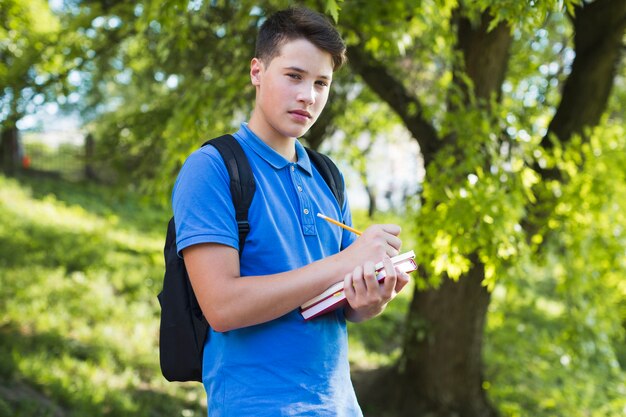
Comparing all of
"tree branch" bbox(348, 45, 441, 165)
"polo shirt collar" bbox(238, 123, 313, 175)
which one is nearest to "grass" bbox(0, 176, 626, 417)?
"tree branch" bbox(348, 45, 441, 165)

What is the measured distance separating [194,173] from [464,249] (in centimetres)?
275

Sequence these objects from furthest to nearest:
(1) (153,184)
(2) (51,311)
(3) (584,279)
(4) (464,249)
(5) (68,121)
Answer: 1. (5) (68,121)
2. (2) (51,311)
3. (3) (584,279)
4. (1) (153,184)
5. (4) (464,249)

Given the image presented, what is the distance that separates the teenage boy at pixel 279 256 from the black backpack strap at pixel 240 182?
0.02 meters

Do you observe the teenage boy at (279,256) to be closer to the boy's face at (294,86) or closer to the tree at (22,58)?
the boy's face at (294,86)

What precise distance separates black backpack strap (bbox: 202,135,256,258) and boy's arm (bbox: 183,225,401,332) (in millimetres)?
93

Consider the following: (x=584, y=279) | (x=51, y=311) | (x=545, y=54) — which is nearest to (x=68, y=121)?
(x=51, y=311)

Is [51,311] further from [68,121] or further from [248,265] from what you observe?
[68,121]

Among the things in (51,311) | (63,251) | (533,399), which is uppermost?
(63,251)

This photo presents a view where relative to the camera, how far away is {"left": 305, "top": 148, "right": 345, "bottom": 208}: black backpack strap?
204cm

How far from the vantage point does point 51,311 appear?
7.22 metres

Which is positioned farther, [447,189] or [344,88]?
[344,88]

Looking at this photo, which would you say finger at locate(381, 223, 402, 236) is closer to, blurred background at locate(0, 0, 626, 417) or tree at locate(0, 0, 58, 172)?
blurred background at locate(0, 0, 626, 417)

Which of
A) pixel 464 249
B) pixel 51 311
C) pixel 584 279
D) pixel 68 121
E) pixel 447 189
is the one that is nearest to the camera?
pixel 464 249

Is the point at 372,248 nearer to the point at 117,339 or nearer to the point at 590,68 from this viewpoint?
the point at 590,68
